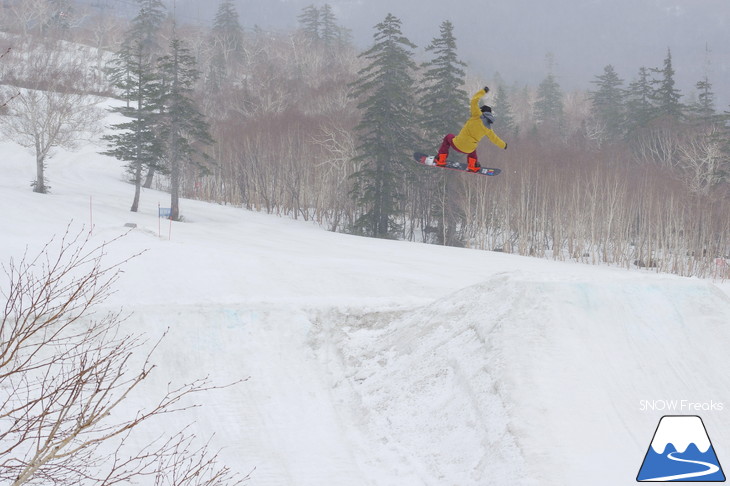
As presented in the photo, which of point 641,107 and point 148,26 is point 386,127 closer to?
point 641,107

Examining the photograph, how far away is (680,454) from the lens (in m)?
8.72

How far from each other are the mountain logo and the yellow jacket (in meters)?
5.47

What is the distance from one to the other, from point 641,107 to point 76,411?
58.9 meters

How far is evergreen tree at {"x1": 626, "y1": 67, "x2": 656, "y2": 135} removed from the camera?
5400 centimetres

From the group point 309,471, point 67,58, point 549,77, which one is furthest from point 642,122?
point 67,58

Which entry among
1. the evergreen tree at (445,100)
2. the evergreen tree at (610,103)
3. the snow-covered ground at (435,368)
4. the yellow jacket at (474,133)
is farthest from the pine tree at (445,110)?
the evergreen tree at (610,103)

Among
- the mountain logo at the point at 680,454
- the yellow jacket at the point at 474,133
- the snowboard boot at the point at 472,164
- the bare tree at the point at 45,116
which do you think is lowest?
the mountain logo at the point at 680,454

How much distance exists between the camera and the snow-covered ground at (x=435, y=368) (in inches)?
353

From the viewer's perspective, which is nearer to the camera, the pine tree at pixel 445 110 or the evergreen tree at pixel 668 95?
the pine tree at pixel 445 110

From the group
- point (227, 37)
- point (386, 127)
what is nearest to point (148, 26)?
point (227, 37)

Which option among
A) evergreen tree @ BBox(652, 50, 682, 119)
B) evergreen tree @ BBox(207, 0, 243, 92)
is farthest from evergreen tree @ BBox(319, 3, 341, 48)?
evergreen tree @ BBox(652, 50, 682, 119)

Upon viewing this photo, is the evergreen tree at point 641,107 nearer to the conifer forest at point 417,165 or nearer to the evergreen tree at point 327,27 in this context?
the conifer forest at point 417,165

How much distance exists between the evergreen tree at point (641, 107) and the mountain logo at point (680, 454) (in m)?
50.4

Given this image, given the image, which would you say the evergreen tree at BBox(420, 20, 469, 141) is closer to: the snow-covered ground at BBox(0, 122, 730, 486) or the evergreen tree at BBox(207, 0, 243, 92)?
the snow-covered ground at BBox(0, 122, 730, 486)
